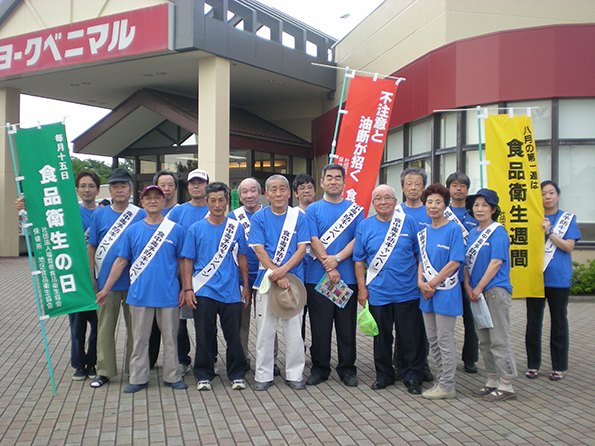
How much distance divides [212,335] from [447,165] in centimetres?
807

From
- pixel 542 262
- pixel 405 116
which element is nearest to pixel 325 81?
pixel 405 116

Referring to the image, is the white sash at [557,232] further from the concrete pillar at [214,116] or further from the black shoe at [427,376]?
the concrete pillar at [214,116]

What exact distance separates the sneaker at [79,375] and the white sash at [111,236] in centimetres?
96

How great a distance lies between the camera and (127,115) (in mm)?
16859

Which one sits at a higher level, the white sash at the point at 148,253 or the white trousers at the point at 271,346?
the white sash at the point at 148,253

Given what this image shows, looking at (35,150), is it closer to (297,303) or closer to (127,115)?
(297,303)

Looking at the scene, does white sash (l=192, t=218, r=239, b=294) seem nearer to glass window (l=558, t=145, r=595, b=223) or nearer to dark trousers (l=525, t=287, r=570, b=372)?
dark trousers (l=525, t=287, r=570, b=372)

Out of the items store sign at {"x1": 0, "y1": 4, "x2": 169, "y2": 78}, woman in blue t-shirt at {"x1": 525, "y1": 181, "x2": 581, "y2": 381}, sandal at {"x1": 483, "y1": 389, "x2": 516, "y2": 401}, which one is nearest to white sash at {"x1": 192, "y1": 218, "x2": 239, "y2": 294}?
sandal at {"x1": 483, "y1": 389, "x2": 516, "y2": 401}

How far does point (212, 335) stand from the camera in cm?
482

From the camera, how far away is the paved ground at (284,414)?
12.2 ft

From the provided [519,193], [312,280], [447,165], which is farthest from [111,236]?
[447,165]

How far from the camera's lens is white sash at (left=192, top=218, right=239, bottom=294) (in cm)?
473

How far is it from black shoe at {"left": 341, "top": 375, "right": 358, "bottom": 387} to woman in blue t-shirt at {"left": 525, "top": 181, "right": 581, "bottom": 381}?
1765mm

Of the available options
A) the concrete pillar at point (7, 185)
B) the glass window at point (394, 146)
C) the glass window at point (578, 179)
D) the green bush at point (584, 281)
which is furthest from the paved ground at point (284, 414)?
the concrete pillar at point (7, 185)
